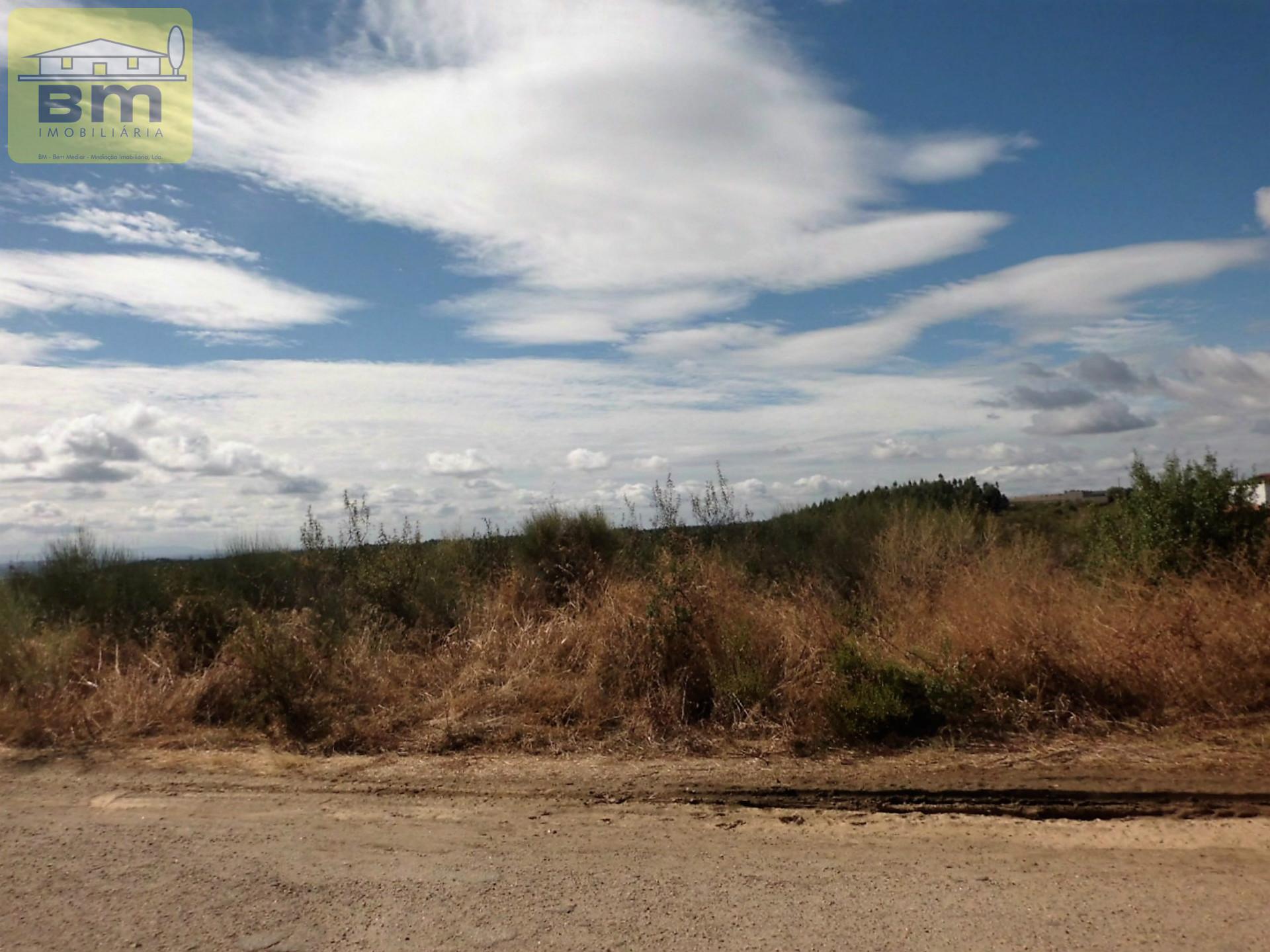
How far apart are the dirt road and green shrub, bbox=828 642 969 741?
639 mm

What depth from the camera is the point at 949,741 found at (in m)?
7.87

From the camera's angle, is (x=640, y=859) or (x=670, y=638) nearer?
(x=640, y=859)

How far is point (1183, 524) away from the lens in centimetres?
1182

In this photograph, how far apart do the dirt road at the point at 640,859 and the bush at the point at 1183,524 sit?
17.0 feet

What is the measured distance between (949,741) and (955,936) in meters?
3.41

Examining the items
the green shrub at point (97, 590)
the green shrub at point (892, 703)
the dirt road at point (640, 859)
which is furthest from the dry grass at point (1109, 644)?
the green shrub at point (97, 590)

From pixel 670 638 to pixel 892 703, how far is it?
101 inches

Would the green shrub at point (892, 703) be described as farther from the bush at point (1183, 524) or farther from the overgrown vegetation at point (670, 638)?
the bush at point (1183, 524)

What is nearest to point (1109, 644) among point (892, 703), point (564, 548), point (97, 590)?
point (892, 703)

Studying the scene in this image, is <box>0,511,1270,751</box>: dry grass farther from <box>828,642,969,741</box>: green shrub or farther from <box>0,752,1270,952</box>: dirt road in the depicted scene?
<box>0,752,1270,952</box>: dirt road

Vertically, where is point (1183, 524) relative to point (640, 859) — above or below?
above

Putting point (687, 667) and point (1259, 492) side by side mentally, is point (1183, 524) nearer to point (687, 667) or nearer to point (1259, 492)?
point (1259, 492)

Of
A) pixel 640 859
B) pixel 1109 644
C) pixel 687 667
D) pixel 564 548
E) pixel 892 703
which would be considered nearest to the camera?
pixel 640 859

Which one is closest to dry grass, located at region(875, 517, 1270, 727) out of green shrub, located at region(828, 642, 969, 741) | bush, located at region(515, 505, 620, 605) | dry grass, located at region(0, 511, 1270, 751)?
dry grass, located at region(0, 511, 1270, 751)
